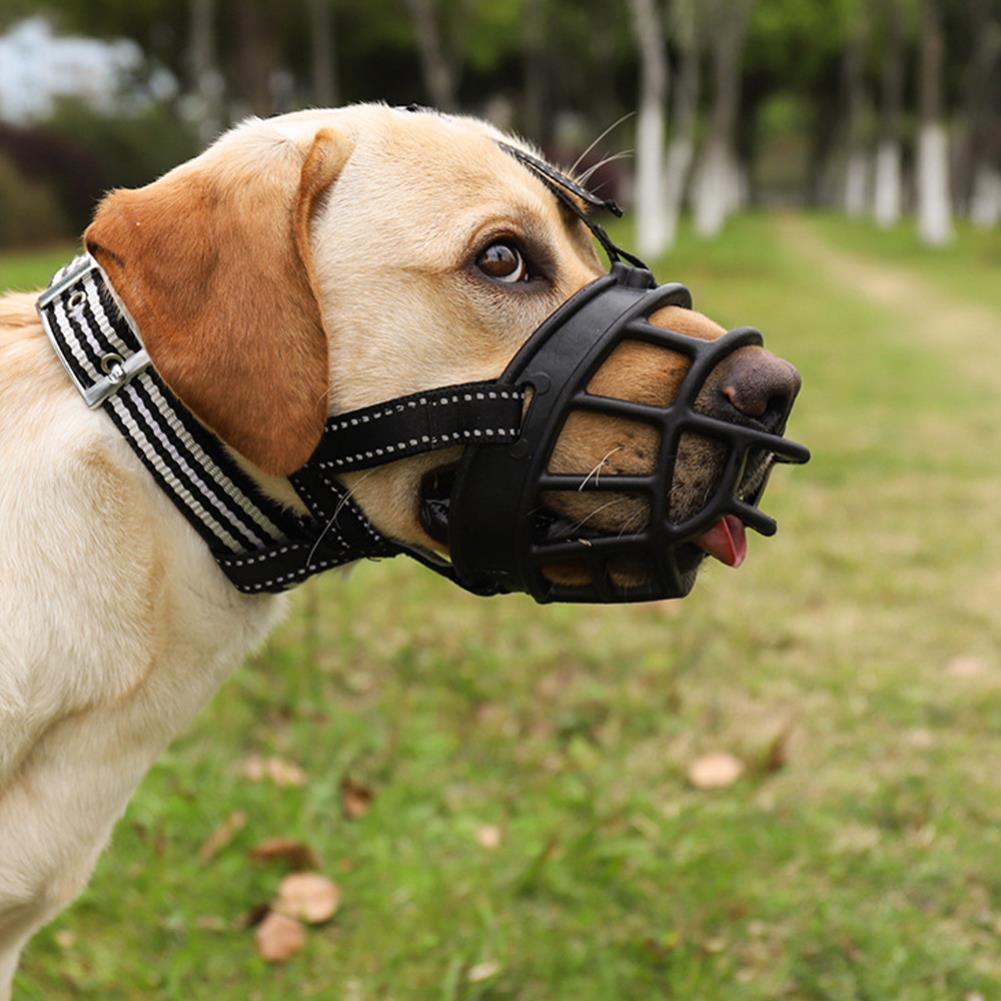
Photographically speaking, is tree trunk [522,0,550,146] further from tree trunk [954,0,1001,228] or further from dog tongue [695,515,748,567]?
dog tongue [695,515,748,567]

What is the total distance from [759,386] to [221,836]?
1.98 metres

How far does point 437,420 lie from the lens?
5.77 ft

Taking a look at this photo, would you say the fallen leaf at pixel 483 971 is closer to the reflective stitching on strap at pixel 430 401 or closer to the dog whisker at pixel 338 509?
the dog whisker at pixel 338 509

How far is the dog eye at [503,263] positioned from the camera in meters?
1.81

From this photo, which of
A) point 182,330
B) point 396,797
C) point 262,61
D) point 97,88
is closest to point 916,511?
point 396,797

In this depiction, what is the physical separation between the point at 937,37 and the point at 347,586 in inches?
880

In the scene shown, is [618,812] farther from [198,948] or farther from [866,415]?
[866,415]

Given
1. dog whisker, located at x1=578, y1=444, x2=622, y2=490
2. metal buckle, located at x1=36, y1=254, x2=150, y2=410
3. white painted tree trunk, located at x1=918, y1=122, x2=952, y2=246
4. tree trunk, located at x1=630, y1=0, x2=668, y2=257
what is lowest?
white painted tree trunk, located at x1=918, y1=122, x2=952, y2=246

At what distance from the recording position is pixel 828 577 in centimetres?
475

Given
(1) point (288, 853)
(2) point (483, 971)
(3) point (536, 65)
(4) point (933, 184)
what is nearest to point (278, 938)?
(1) point (288, 853)

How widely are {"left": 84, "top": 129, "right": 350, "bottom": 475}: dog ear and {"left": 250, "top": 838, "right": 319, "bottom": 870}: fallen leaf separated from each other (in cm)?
151

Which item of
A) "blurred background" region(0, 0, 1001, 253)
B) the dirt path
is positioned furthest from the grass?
"blurred background" region(0, 0, 1001, 253)

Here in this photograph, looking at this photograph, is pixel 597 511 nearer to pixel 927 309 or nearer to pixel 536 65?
pixel 927 309

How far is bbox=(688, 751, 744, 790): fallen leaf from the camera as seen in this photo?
318cm
